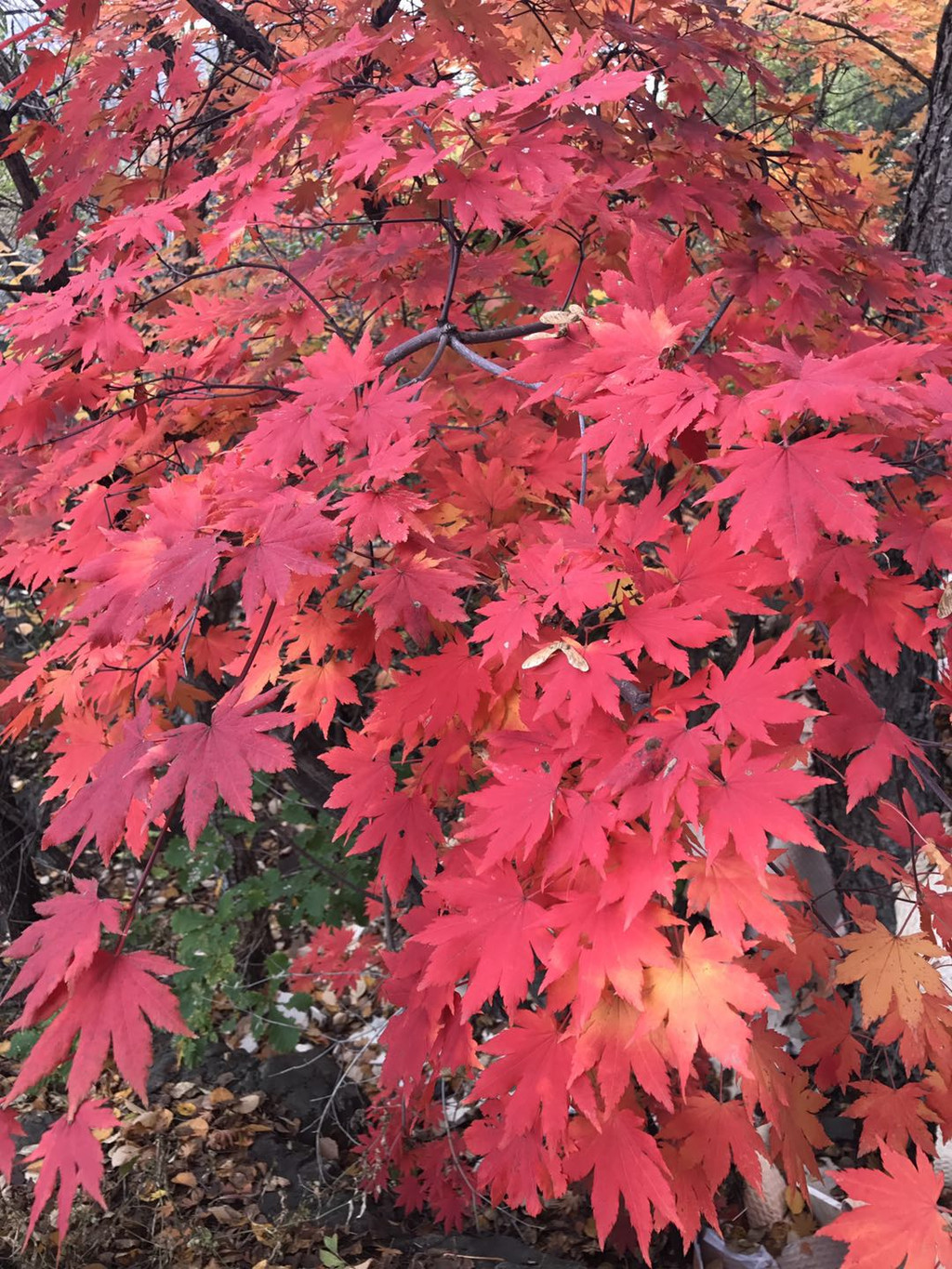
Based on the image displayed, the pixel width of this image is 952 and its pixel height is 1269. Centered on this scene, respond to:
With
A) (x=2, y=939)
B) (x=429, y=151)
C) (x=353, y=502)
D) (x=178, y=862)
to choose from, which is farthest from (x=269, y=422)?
(x=2, y=939)

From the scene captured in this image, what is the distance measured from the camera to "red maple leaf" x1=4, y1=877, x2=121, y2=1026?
3.82ft

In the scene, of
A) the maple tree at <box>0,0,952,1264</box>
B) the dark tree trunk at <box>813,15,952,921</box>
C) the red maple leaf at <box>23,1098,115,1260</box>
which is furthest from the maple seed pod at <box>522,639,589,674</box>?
the dark tree trunk at <box>813,15,952,921</box>

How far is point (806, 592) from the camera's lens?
1.68m

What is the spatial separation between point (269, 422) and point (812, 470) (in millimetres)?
964

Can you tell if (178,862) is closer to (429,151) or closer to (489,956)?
(489,956)

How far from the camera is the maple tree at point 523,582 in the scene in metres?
1.24

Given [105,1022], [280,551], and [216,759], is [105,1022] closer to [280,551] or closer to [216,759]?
[216,759]

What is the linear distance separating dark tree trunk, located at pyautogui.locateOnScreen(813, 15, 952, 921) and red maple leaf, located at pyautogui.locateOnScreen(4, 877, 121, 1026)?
7.44ft

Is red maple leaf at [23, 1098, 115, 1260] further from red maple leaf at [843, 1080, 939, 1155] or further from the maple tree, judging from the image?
red maple leaf at [843, 1080, 939, 1155]

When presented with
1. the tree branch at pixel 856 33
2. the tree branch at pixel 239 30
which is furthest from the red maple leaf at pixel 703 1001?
the tree branch at pixel 856 33

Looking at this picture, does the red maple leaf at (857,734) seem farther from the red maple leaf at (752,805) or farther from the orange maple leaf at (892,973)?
the red maple leaf at (752,805)

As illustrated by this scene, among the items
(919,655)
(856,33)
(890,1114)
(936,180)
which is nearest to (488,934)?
(890,1114)

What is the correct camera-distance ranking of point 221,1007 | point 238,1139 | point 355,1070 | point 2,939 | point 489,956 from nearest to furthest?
point 489,956, point 238,1139, point 355,1070, point 221,1007, point 2,939

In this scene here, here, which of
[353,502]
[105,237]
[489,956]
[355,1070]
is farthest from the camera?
[355,1070]
